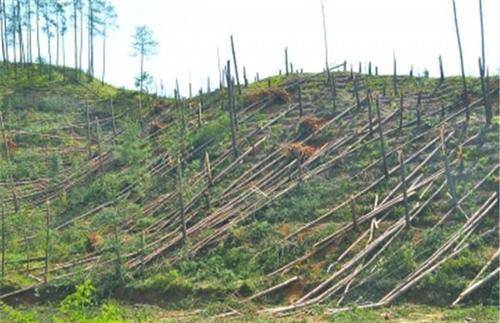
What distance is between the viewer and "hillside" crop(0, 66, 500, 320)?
12.0 metres

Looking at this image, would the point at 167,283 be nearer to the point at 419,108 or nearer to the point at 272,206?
the point at 272,206

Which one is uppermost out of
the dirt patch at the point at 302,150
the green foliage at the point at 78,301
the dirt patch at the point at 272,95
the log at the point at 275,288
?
the dirt patch at the point at 272,95

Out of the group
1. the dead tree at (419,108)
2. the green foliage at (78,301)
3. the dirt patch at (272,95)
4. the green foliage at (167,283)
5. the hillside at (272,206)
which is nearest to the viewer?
the green foliage at (78,301)

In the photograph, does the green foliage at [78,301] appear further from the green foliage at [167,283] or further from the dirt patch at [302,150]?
the dirt patch at [302,150]

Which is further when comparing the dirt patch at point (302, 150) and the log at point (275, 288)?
the dirt patch at point (302, 150)

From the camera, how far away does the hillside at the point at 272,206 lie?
1196 cm

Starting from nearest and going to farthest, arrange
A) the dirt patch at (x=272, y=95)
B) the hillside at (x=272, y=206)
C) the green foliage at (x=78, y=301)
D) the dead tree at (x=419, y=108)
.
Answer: the green foliage at (x=78, y=301), the hillside at (x=272, y=206), the dead tree at (x=419, y=108), the dirt patch at (x=272, y=95)

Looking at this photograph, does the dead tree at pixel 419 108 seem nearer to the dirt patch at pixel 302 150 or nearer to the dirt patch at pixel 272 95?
the dirt patch at pixel 302 150

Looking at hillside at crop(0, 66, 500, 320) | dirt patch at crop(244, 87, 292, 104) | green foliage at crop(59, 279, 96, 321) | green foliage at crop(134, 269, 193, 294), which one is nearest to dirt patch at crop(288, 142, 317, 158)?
hillside at crop(0, 66, 500, 320)

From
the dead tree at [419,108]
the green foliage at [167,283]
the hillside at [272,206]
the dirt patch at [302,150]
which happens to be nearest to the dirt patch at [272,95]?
the hillside at [272,206]

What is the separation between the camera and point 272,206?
15.6 meters

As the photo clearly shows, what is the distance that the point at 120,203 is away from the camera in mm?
18344

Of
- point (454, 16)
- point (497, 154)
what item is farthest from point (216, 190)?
point (454, 16)

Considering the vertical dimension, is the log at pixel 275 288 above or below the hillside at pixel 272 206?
below
